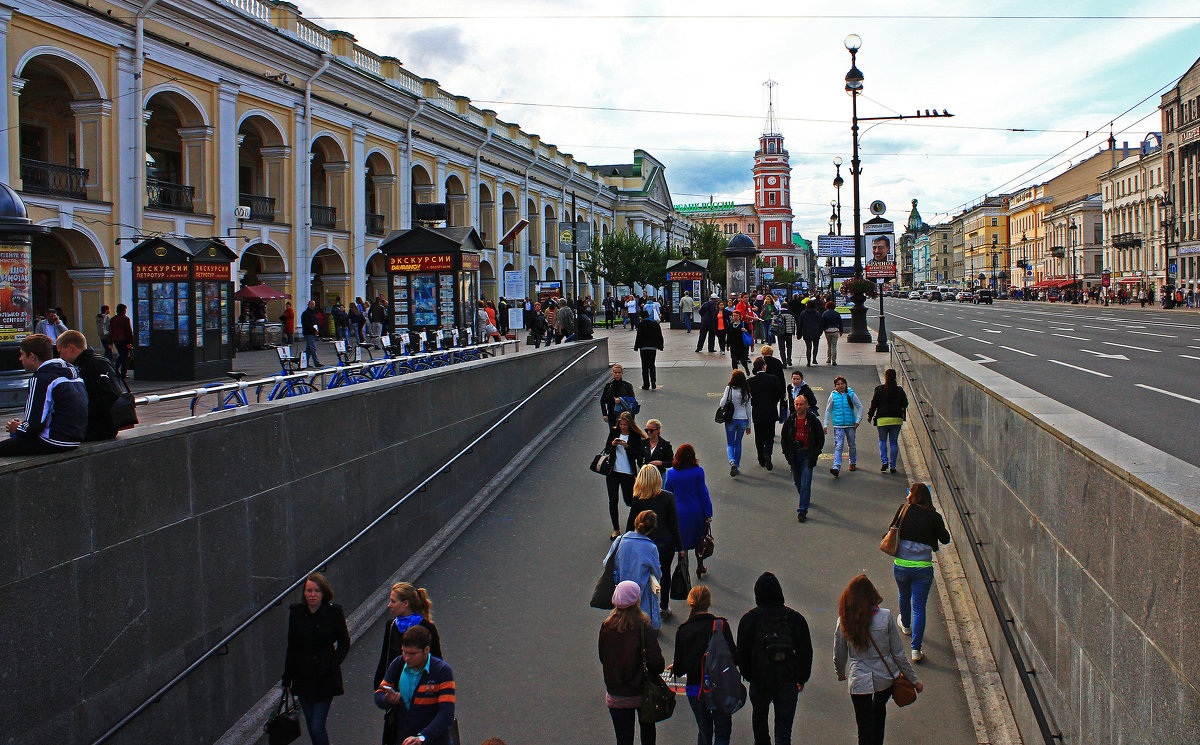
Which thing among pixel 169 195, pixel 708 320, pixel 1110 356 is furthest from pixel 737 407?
pixel 169 195

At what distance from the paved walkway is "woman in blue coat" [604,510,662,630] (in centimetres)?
101

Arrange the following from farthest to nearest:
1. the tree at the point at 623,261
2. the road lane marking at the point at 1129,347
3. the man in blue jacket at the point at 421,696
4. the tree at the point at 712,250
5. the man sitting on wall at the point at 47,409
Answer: the tree at the point at 712,250
the tree at the point at 623,261
the road lane marking at the point at 1129,347
the man sitting on wall at the point at 47,409
the man in blue jacket at the point at 421,696

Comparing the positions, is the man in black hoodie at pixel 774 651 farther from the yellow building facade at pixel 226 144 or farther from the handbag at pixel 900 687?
the yellow building facade at pixel 226 144

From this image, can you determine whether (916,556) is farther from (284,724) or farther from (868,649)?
(284,724)

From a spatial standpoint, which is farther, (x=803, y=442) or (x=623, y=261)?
(x=623, y=261)

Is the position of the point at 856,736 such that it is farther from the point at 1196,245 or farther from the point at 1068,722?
the point at 1196,245

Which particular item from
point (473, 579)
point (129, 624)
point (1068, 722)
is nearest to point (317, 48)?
point (473, 579)

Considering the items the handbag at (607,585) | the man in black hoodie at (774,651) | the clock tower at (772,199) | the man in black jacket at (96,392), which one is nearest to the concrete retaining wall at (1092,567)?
the man in black hoodie at (774,651)

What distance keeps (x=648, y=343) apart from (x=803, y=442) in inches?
363

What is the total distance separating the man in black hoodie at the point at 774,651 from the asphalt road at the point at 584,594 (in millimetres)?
1253

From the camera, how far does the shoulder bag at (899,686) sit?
6.05 metres

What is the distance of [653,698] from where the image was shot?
19.8 feet

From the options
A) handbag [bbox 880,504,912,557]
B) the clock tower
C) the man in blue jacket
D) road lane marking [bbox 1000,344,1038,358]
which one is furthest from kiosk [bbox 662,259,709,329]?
the clock tower

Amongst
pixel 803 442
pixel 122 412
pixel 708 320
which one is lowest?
pixel 803 442
